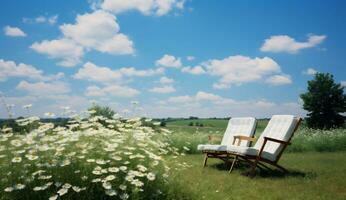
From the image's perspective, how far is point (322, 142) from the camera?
14266 mm

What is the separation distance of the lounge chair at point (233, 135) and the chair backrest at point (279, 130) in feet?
1.76

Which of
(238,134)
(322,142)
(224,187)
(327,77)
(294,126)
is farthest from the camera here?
(327,77)

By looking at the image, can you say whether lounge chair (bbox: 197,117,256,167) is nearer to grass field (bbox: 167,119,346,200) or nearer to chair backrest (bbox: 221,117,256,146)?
chair backrest (bbox: 221,117,256,146)

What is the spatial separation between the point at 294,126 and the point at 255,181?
1.41 m

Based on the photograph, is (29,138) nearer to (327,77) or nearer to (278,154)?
(278,154)

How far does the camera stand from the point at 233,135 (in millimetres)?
9672

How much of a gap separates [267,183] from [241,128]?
8.84 feet

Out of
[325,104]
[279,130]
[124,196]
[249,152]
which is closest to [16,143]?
[124,196]

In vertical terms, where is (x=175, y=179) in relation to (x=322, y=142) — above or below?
below

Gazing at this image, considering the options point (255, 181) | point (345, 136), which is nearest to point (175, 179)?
point (255, 181)

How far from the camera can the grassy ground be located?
18.7 ft

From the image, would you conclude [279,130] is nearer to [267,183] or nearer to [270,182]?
[270,182]

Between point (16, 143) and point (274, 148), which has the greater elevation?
point (274, 148)

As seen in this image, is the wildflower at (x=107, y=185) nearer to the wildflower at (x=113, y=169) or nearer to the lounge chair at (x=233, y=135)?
the wildflower at (x=113, y=169)
